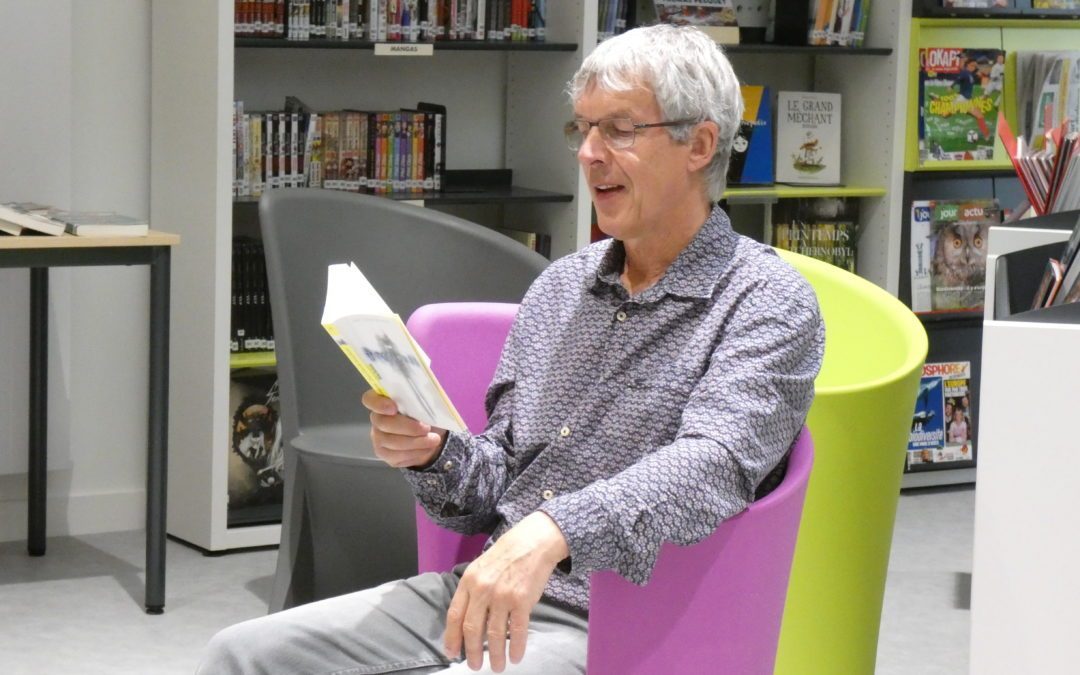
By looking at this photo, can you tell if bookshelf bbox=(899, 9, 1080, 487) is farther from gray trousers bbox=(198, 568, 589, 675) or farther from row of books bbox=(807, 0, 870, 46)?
gray trousers bbox=(198, 568, 589, 675)

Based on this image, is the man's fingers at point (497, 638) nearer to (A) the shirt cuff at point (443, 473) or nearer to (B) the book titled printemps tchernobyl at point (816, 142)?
(A) the shirt cuff at point (443, 473)

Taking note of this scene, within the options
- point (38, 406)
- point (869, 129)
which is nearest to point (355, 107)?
point (38, 406)

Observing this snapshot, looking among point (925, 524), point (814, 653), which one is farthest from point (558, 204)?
point (814, 653)

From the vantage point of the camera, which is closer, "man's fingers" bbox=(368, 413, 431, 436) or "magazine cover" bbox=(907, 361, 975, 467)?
"man's fingers" bbox=(368, 413, 431, 436)

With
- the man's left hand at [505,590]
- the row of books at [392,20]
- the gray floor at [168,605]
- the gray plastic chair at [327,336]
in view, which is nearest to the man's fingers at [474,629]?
the man's left hand at [505,590]

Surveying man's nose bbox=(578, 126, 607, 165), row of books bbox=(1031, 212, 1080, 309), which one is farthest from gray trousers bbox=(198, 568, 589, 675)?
row of books bbox=(1031, 212, 1080, 309)

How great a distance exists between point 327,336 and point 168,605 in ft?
2.59

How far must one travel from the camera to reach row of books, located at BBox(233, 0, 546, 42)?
4.13 m

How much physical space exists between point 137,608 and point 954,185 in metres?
2.97

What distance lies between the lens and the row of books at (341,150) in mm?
4172

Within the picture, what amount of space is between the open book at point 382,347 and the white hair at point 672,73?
1.54 ft

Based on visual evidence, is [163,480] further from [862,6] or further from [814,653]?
[862,6]

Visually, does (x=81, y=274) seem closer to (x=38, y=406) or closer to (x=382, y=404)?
(x=38, y=406)

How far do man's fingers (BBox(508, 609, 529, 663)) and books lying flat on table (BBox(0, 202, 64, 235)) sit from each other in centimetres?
205
